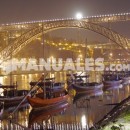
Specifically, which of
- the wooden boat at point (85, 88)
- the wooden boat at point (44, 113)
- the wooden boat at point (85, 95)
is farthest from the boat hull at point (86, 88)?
the wooden boat at point (44, 113)

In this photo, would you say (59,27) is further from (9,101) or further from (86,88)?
(9,101)

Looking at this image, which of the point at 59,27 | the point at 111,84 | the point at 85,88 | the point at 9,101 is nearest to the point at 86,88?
the point at 85,88

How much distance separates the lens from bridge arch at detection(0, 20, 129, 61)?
4488 centimetres

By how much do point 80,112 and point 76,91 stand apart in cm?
963

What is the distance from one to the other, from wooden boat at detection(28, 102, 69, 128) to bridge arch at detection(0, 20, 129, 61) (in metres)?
24.1

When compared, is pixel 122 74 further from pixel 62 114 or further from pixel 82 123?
pixel 82 123

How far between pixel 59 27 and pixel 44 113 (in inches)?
1219

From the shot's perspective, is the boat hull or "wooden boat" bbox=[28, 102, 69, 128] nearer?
"wooden boat" bbox=[28, 102, 69, 128]

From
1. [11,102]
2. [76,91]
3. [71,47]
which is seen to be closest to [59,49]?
[71,47]

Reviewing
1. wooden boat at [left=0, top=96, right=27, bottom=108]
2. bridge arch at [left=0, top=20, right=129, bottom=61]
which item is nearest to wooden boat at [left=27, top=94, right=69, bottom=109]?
wooden boat at [left=0, top=96, right=27, bottom=108]

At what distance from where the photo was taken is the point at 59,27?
48562 millimetres

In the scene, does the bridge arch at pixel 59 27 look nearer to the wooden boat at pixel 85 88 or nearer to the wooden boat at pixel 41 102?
the wooden boat at pixel 85 88

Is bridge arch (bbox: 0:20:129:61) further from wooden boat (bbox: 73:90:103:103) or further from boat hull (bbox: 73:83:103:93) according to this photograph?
wooden boat (bbox: 73:90:103:103)

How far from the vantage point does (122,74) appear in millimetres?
42125
